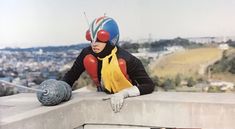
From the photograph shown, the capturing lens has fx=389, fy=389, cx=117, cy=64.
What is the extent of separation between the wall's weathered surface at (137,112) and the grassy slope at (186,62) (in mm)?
252

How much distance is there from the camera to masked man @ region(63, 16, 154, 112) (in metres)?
3.36

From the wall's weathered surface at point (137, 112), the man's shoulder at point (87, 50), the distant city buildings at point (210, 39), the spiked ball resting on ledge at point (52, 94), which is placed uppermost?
the distant city buildings at point (210, 39)

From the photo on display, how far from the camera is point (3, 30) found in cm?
376

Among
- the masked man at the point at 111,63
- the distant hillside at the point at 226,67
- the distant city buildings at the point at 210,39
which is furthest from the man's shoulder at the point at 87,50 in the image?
the distant hillside at the point at 226,67

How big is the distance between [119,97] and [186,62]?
0.76 meters

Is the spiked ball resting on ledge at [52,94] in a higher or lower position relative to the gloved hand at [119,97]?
higher

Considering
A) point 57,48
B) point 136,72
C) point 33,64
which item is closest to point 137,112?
point 136,72

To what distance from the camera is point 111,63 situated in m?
3.37

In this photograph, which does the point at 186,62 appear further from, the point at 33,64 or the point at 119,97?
the point at 33,64

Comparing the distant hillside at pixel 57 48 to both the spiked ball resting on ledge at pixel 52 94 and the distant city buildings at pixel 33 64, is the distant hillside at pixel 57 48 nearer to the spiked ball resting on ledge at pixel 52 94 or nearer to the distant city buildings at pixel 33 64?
the distant city buildings at pixel 33 64

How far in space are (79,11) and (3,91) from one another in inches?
41.5

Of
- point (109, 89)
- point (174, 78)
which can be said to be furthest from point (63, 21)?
point (174, 78)

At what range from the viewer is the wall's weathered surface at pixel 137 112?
2.74m

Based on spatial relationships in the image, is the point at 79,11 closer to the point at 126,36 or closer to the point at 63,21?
the point at 63,21
